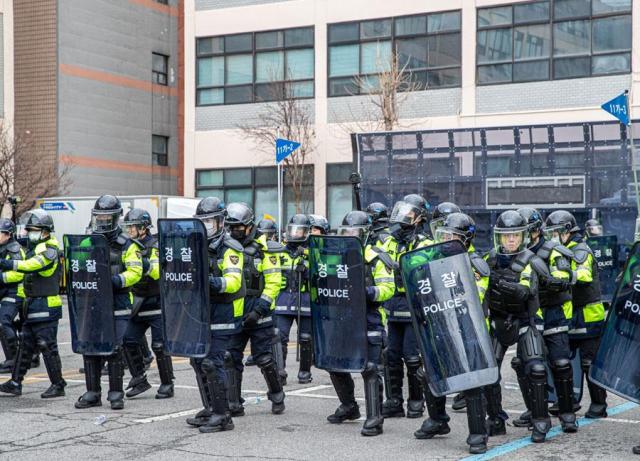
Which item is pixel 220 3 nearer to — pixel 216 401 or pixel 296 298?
pixel 296 298

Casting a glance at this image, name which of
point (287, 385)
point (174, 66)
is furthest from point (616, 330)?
point (174, 66)

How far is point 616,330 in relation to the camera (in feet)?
27.2

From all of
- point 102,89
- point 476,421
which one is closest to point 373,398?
point 476,421

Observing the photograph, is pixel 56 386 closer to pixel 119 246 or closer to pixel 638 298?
pixel 119 246

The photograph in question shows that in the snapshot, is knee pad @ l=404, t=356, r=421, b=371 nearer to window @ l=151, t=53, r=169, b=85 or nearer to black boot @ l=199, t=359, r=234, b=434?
black boot @ l=199, t=359, r=234, b=434

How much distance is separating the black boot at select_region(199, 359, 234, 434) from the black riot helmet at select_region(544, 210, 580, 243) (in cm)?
347

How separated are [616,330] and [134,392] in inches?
210

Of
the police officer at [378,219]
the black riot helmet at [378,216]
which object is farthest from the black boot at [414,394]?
the black riot helmet at [378,216]

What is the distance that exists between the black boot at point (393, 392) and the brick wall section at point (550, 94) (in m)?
21.1

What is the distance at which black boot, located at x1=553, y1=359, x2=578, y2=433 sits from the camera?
29.5 ft

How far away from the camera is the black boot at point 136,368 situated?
11344mm

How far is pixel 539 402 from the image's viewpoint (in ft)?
28.2

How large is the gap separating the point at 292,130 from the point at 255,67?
112 inches

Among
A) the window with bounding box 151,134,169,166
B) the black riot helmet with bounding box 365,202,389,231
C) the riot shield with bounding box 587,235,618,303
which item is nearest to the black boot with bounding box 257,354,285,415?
the black riot helmet with bounding box 365,202,389,231
